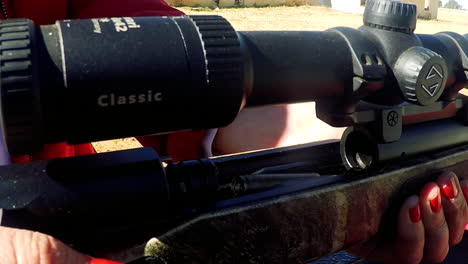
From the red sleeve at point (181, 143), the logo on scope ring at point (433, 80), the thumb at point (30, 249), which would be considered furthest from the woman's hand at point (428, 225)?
the thumb at point (30, 249)

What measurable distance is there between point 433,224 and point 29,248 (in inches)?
34.3

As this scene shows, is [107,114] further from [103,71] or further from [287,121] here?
[287,121]

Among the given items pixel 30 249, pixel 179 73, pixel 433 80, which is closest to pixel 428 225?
pixel 433 80

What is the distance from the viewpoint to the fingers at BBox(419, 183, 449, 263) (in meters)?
1.19

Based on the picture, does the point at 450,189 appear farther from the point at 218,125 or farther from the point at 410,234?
the point at 218,125

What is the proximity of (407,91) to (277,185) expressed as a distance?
28 centimetres

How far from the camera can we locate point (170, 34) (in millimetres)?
742

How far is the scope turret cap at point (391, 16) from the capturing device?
39.1 inches

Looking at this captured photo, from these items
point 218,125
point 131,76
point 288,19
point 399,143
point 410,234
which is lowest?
point 288,19

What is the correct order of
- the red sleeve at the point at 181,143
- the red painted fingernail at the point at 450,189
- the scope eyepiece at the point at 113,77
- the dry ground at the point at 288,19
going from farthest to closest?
the dry ground at the point at 288,19 → the red sleeve at the point at 181,143 → the red painted fingernail at the point at 450,189 → the scope eyepiece at the point at 113,77

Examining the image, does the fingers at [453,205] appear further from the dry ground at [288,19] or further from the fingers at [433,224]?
the dry ground at [288,19]

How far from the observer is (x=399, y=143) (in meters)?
1.14

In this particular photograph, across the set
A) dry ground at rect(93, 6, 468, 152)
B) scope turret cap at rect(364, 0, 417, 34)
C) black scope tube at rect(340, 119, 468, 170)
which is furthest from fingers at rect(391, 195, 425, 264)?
dry ground at rect(93, 6, 468, 152)

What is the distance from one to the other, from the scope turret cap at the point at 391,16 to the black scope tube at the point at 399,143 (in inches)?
8.0
